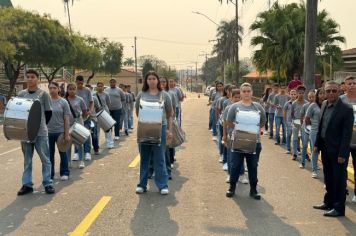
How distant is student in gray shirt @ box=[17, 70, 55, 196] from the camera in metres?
7.63

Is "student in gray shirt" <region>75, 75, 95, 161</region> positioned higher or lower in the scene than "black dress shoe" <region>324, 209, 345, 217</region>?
higher

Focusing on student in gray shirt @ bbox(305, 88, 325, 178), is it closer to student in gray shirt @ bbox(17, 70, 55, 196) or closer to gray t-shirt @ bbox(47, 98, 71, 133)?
gray t-shirt @ bbox(47, 98, 71, 133)

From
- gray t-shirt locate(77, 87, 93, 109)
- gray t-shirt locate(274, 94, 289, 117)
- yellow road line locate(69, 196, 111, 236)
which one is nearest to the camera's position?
yellow road line locate(69, 196, 111, 236)

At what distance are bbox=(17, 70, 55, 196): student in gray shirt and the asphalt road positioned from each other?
187mm

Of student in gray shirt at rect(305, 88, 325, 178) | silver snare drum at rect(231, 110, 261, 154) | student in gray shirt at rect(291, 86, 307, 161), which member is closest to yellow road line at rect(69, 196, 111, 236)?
silver snare drum at rect(231, 110, 261, 154)

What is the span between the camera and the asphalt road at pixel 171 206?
598cm

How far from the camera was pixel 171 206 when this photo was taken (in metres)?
7.02

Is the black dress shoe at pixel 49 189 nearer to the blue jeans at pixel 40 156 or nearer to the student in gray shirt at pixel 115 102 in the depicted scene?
the blue jeans at pixel 40 156

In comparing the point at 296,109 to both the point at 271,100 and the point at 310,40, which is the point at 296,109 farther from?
the point at 271,100

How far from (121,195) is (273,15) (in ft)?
74.2

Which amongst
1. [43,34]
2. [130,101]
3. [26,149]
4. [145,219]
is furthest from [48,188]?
[43,34]

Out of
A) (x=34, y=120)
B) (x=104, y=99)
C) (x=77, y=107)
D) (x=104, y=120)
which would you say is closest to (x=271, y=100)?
(x=104, y=99)

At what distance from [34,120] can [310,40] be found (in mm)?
9301

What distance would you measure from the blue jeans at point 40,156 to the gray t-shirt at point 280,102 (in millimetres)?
Answer: 7604
